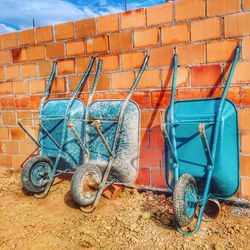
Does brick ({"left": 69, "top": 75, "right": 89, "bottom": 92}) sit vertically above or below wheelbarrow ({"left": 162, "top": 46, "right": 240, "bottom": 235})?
above

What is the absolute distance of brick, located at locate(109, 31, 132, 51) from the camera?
9.55 ft

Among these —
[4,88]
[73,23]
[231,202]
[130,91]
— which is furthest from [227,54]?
[4,88]

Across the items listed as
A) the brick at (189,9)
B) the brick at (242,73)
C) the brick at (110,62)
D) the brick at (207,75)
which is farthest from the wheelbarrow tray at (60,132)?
the brick at (242,73)

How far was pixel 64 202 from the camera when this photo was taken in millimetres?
2848

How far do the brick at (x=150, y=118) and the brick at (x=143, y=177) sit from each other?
0.45m

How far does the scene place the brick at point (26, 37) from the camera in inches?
136

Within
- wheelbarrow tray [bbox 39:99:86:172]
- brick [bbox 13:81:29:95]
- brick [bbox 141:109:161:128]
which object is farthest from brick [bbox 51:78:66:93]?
brick [bbox 141:109:161:128]

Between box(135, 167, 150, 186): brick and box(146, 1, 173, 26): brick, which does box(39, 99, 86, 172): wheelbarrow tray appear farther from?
box(146, 1, 173, 26): brick

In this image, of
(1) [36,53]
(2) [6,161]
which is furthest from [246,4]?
(2) [6,161]

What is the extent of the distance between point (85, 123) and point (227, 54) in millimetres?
1525

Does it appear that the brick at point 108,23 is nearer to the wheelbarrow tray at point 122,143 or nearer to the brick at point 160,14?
the brick at point 160,14

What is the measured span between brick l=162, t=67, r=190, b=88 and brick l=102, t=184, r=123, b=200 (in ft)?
3.58

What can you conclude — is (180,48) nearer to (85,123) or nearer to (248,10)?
(248,10)

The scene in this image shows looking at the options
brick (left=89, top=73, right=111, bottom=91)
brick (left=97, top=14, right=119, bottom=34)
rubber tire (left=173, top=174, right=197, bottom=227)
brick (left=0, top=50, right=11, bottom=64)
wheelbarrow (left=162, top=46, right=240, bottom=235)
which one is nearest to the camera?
rubber tire (left=173, top=174, right=197, bottom=227)
